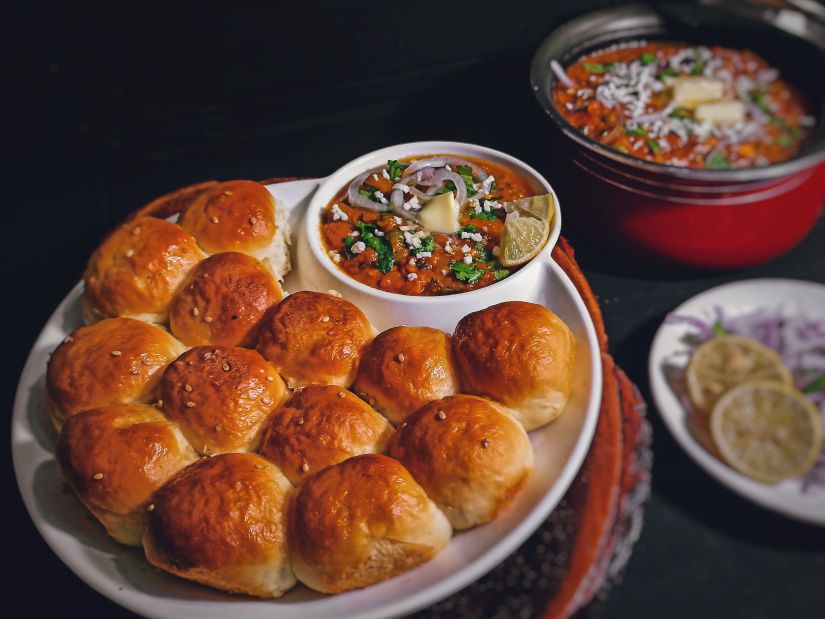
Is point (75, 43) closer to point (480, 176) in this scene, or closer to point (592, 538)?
point (480, 176)

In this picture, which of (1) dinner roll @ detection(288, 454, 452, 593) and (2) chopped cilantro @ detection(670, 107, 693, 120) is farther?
(2) chopped cilantro @ detection(670, 107, 693, 120)

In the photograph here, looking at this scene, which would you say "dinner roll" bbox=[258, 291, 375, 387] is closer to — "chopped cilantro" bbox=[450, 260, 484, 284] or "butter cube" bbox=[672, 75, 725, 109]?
"chopped cilantro" bbox=[450, 260, 484, 284]

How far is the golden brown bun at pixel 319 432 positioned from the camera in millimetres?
1874

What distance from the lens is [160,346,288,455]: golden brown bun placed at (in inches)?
76.9

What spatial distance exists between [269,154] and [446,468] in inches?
75.7

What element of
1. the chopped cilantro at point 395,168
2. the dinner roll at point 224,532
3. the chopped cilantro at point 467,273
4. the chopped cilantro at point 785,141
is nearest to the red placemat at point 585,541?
the dinner roll at point 224,532

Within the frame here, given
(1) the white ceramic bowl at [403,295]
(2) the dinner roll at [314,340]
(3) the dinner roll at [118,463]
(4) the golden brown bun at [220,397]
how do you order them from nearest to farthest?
(3) the dinner roll at [118,463] → (4) the golden brown bun at [220,397] → (2) the dinner roll at [314,340] → (1) the white ceramic bowl at [403,295]

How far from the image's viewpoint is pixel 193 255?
7.70ft

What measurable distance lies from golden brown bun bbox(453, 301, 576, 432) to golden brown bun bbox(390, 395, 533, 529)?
0.10m

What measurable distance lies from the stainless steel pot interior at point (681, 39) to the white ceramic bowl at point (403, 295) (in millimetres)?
287

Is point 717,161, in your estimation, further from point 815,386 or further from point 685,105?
point 815,386

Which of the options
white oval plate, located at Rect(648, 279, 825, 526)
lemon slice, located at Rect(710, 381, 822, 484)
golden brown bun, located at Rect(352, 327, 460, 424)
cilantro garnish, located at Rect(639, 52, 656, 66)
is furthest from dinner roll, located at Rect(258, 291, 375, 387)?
cilantro garnish, located at Rect(639, 52, 656, 66)

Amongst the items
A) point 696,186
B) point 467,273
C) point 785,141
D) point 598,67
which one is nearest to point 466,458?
point 467,273

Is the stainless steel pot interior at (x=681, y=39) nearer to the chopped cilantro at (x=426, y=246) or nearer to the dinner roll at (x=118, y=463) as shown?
the chopped cilantro at (x=426, y=246)
